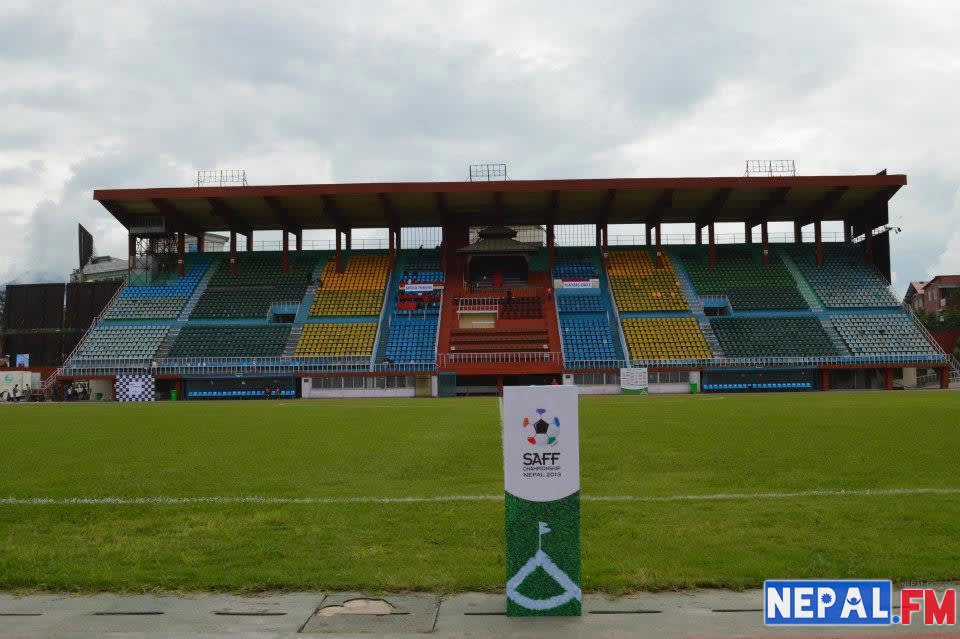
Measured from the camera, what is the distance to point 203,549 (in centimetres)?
743

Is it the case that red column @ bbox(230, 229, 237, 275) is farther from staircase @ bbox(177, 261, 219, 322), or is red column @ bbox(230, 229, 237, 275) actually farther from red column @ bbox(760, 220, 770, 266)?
red column @ bbox(760, 220, 770, 266)

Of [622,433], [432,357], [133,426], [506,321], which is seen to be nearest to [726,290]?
[506,321]

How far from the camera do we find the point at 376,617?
5.62 meters

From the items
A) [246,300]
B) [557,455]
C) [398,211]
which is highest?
[398,211]

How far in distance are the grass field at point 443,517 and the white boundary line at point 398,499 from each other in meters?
0.16

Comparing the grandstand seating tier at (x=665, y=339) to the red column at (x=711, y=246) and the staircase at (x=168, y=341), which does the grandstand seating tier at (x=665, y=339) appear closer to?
the red column at (x=711, y=246)

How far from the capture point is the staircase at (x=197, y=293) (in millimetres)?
60034

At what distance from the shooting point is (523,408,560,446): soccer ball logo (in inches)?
221

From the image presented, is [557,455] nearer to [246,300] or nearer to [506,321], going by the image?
[506,321]

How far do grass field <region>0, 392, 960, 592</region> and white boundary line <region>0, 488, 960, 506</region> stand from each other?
0.16 metres

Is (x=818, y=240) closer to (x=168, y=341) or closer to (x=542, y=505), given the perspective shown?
(x=168, y=341)

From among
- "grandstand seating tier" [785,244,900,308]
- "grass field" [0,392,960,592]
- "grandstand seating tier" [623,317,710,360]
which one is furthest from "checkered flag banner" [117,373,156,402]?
"grandstand seating tier" [785,244,900,308]

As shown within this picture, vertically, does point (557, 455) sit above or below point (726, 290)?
below

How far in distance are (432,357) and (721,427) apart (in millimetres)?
34810
